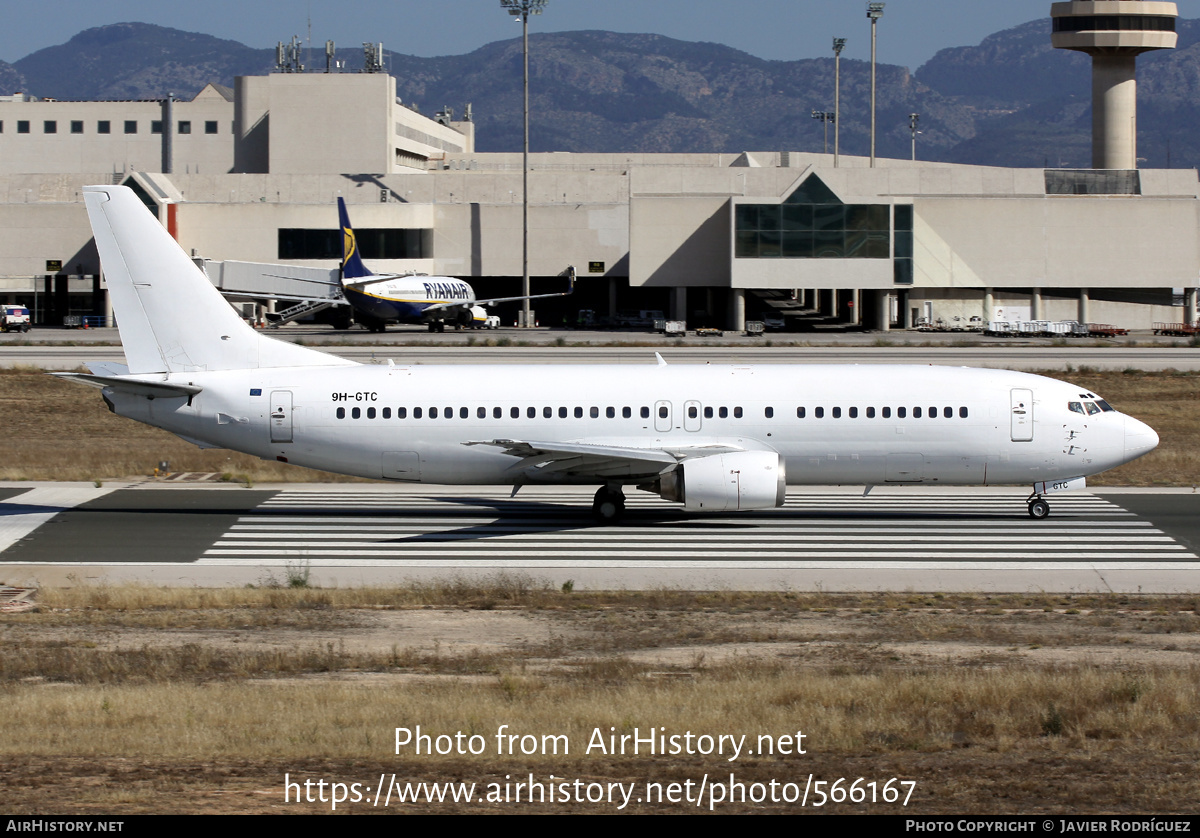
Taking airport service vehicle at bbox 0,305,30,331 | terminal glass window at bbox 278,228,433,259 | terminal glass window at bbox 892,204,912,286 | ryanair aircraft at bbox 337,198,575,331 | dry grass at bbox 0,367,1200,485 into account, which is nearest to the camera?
dry grass at bbox 0,367,1200,485

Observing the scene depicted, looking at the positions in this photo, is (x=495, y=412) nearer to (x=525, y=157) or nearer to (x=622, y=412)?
(x=622, y=412)

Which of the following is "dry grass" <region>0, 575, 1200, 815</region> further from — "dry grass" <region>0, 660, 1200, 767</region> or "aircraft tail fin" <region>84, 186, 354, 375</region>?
"aircraft tail fin" <region>84, 186, 354, 375</region>

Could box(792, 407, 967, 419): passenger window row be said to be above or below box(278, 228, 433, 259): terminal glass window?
below

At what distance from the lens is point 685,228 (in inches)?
4432

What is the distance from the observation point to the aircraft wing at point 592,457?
3111 cm

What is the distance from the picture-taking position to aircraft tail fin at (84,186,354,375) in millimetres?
33094

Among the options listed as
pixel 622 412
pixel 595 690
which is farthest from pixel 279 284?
pixel 595 690

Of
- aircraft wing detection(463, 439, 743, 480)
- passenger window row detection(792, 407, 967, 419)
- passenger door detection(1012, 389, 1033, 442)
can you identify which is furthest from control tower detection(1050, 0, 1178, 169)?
aircraft wing detection(463, 439, 743, 480)

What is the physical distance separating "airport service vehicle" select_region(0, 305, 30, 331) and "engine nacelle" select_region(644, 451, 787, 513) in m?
86.8

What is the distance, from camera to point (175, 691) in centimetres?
1738

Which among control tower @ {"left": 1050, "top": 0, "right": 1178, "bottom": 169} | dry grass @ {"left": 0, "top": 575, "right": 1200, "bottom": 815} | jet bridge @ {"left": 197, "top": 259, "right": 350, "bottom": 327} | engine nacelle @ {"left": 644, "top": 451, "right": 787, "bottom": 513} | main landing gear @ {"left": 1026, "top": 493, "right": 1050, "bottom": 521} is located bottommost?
dry grass @ {"left": 0, "top": 575, "right": 1200, "bottom": 815}

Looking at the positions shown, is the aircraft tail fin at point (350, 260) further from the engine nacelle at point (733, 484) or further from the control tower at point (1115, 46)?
the control tower at point (1115, 46)
